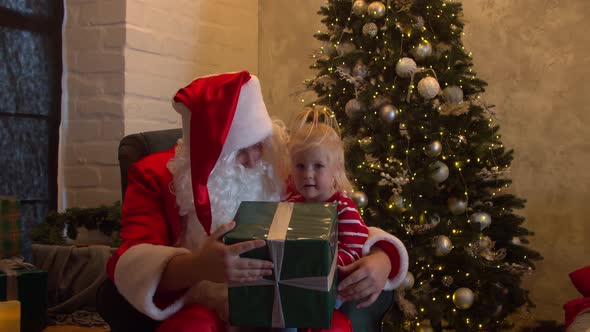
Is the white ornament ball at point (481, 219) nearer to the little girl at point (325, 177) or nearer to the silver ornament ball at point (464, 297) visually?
the silver ornament ball at point (464, 297)

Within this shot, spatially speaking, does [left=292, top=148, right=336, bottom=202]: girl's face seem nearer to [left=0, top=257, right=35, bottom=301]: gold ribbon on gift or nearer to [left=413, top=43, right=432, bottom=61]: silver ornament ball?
[left=0, top=257, right=35, bottom=301]: gold ribbon on gift

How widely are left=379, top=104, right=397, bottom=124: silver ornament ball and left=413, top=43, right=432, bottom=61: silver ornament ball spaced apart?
0.89 feet

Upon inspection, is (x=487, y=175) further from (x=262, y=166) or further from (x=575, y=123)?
(x=262, y=166)

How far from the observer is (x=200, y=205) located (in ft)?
5.84

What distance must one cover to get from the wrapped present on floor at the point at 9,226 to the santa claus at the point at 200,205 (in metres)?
0.87

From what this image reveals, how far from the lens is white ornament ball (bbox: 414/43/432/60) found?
9.95ft

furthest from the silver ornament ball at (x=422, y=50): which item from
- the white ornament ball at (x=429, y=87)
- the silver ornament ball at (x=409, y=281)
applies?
the silver ornament ball at (x=409, y=281)

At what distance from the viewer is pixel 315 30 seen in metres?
4.26

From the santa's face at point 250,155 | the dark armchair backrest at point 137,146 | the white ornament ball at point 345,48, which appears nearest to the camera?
the santa's face at point 250,155

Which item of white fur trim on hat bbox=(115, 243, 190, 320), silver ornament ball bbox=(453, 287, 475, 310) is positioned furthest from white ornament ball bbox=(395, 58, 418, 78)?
white fur trim on hat bbox=(115, 243, 190, 320)

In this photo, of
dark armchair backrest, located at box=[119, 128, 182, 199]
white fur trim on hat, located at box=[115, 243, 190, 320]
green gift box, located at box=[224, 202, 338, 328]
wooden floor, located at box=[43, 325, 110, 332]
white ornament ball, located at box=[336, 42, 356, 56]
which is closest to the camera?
green gift box, located at box=[224, 202, 338, 328]

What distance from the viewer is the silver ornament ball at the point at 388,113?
9.86ft

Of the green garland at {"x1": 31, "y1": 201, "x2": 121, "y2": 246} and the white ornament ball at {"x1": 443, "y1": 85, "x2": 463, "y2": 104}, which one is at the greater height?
the white ornament ball at {"x1": 443, "y1": 85, "x2": 463, "y2": 104}

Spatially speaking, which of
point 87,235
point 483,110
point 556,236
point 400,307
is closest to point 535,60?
point 483,110
